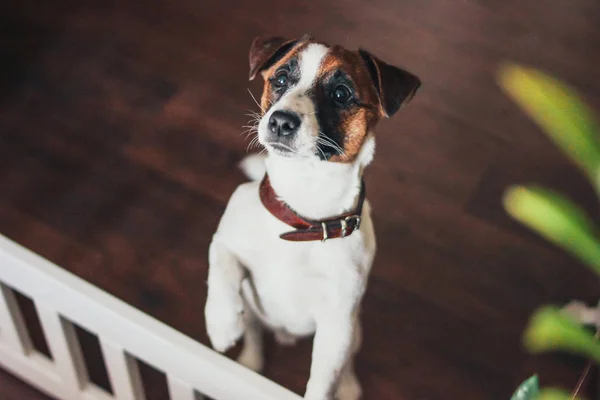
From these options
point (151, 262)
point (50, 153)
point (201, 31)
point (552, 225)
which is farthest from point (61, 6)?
point (552, 225)

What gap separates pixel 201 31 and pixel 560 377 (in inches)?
61.2

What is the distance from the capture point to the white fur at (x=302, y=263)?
1197mm

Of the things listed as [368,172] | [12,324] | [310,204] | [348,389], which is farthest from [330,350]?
[368,172]

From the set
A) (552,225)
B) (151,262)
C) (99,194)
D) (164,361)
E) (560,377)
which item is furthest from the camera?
(99,194)

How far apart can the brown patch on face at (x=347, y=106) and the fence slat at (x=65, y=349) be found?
1.75 ft

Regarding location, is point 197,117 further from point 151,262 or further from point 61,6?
point 61,6

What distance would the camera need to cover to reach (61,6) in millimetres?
2393

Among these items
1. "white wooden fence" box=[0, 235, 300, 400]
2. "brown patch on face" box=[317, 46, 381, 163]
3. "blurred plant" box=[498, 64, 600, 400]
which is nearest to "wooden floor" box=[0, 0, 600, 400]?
"white wooden fence" box=[0, 235, 300, 400]

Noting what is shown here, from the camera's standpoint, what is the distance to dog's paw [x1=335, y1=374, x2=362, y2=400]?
159cm

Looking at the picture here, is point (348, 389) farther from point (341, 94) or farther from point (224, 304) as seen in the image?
point (341, 94)

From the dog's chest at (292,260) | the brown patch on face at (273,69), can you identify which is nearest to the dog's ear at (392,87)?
the brown patch on face at (273,69)

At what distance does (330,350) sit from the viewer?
4.14 ft

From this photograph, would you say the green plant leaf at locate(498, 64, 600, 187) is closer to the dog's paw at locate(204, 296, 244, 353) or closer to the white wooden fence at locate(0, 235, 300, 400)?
the white wooden fence at locate(0, 235, 300, 400)

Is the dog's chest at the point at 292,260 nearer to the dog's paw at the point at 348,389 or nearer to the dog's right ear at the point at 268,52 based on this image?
the dog's right ear at the point at 268,52
